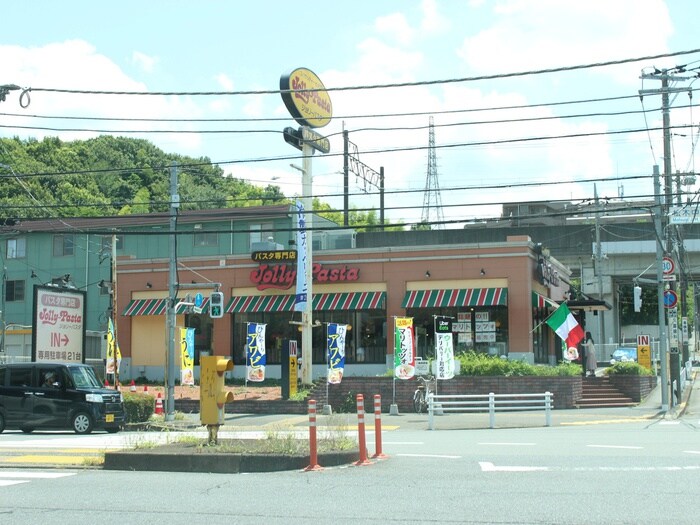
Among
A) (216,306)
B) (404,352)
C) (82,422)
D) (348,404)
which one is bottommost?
(348,404)

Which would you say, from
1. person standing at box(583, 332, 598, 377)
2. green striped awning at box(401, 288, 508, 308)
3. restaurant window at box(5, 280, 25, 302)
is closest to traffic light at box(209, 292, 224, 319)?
green striped awning at box(401, 288, 508, 308)

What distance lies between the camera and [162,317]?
40.4 metres

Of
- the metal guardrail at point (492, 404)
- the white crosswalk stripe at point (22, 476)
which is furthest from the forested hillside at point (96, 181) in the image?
the white crosswalk stripe at point (22, 476)

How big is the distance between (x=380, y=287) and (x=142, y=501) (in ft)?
89.1

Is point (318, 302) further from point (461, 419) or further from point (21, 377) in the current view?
point (21, 377)

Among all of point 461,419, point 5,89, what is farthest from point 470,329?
point 5,89

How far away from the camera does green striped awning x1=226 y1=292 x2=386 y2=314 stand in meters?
37.0

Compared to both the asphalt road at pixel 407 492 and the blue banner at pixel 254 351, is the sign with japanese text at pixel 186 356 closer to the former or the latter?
the blue banner at pixel 254 351

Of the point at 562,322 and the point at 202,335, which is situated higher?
the point at 562,322

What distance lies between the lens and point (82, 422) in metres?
22.4

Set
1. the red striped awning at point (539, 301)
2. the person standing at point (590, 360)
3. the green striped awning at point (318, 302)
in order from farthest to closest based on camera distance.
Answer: the green striped awning at point (318, 302) < the red striped awning at point (539, 301) < the person standing at point (590, 360)

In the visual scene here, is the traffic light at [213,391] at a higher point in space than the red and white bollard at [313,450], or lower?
higher

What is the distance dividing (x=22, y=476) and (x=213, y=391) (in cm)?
325

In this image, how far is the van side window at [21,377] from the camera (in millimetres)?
22672
